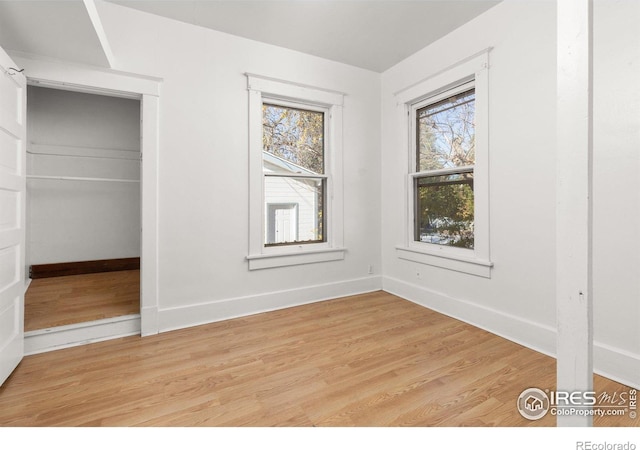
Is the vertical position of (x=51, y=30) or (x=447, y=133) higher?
(x=51, y=30)

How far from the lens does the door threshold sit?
2.24 m

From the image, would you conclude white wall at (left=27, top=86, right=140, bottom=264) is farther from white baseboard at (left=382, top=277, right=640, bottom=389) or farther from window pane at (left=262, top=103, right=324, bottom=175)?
white baseboard at (left=382, top=277, right=640, bottom=389)

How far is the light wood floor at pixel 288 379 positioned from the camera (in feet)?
5.05

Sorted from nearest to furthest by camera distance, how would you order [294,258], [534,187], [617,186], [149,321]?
[617,186] → [534,187] → [149,321] → [294,258]

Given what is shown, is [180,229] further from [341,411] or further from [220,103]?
[341,411]

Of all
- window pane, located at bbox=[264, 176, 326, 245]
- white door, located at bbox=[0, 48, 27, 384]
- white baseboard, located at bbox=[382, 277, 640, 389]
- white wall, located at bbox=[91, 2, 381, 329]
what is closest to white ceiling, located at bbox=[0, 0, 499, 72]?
white wall, located at bbox=[91, 2, 381, 329]

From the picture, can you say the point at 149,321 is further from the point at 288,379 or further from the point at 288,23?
the point at 288,23

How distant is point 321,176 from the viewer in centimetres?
345

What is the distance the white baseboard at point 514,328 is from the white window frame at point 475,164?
1.05ft

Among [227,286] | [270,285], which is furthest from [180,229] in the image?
[270,285]

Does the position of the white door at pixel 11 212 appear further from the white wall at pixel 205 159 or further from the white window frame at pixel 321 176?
the white window frame at pixel 321 176

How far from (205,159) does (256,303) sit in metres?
1.47

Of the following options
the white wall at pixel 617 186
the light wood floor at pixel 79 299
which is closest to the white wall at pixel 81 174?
the light wood floor at pixel 79 299

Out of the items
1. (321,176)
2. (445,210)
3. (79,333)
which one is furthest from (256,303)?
(445,210)
